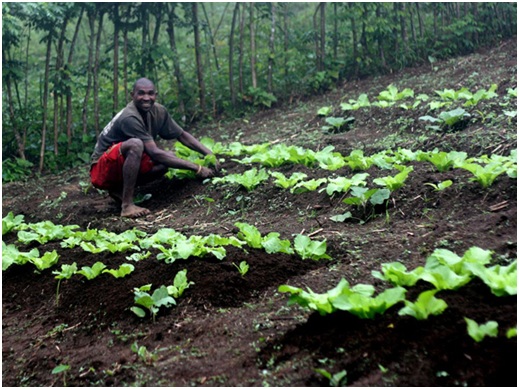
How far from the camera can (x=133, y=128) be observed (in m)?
6.02

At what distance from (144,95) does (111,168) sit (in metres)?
0.76

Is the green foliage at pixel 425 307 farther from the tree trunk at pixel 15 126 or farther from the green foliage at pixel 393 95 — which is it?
the tree trunk at pixel 15 126

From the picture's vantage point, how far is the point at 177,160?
609 cm

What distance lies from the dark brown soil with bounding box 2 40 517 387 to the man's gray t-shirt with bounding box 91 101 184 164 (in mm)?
547

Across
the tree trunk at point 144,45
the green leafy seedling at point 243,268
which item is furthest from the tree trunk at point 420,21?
the green leafy seedling at point 243,268

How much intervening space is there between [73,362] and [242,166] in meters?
3.72

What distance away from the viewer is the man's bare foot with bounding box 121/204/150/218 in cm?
577

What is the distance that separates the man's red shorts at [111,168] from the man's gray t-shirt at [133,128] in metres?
0.14

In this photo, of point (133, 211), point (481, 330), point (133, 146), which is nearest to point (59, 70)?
point (133, 146)

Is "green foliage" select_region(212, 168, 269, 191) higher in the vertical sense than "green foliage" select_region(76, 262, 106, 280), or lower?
lower

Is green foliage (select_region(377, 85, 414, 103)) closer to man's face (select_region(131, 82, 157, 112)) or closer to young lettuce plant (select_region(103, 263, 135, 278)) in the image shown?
man's face (select_region(131, 82, 157, 112))

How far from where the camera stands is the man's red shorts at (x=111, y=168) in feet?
19.7

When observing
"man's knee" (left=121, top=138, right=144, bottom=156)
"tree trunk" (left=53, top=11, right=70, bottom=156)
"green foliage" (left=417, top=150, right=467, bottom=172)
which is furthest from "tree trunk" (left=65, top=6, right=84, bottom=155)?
"green foliage" (left=417, top=150, right=467, bottom=172)

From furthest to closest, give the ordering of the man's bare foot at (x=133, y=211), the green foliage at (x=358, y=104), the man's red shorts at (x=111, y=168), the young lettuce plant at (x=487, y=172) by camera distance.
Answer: the green foliage at (x=358, y=104) → the man's red shorts at (x=111, y=168) → the man's bare foot at (x=133, y=211) → the young lettuce plant at (x=487, y=172)
